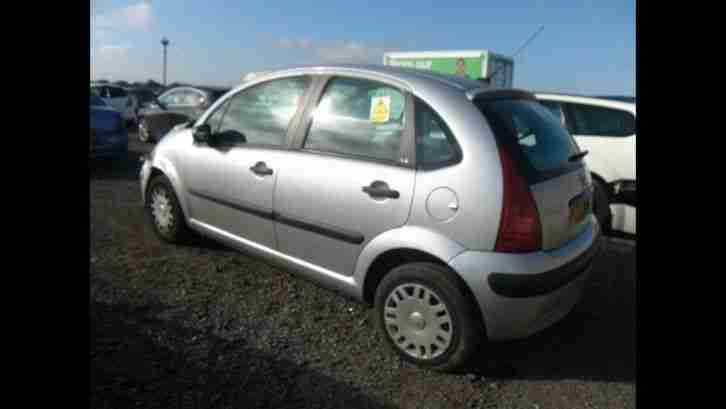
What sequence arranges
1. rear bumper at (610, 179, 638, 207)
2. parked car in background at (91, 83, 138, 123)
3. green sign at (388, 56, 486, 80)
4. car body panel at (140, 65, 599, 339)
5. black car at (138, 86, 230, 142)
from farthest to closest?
parked car in background at (91, 83, 138, 123) < black car at (138, 86, 230, 142) < green sign at (388, 56, 486, 80) < rear bumper at (610, 179, 638, 207) < car body panel at (140, 65, 599, 339)

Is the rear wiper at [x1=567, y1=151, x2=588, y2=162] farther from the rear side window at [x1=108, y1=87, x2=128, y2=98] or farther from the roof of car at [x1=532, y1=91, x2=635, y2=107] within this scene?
the rear side window at [x1=108, y1=87, x2=128, y2=98]

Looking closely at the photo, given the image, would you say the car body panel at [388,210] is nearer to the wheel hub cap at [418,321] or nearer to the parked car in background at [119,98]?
the wheel hub cap at [418,321]

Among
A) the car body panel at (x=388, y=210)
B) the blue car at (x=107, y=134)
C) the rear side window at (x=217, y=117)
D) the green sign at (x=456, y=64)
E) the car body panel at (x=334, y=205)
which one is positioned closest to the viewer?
the car body panel at (x=388, y=210)

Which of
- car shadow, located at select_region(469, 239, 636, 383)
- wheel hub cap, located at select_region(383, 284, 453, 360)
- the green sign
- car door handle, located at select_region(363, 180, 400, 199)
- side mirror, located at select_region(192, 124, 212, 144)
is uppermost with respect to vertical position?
the green sign

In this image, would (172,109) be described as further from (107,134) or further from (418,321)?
(418,321)

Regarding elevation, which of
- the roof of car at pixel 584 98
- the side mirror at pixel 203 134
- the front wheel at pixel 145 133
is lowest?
the side mirror at pixel 203 134

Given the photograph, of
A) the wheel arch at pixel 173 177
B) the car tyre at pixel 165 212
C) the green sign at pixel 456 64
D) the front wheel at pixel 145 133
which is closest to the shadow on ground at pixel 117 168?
the front wheel at pixel 145 133

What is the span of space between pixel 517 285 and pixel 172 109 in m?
13.1

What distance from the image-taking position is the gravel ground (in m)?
2.52

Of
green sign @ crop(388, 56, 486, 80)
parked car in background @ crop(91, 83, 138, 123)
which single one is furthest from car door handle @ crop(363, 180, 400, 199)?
parked car in background @ crop(91, 83, 138, 123)

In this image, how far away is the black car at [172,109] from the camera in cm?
1196

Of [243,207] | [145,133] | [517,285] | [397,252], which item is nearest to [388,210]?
[397,252]

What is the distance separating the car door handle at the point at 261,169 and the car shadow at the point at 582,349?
66.2 inches

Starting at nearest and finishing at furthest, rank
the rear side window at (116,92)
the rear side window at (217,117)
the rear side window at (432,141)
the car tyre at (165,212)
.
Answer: the rear side window at (432,141) → the rear side window at (217,117) → the car tyre at (165,212) → the rear side window at (116,92)
